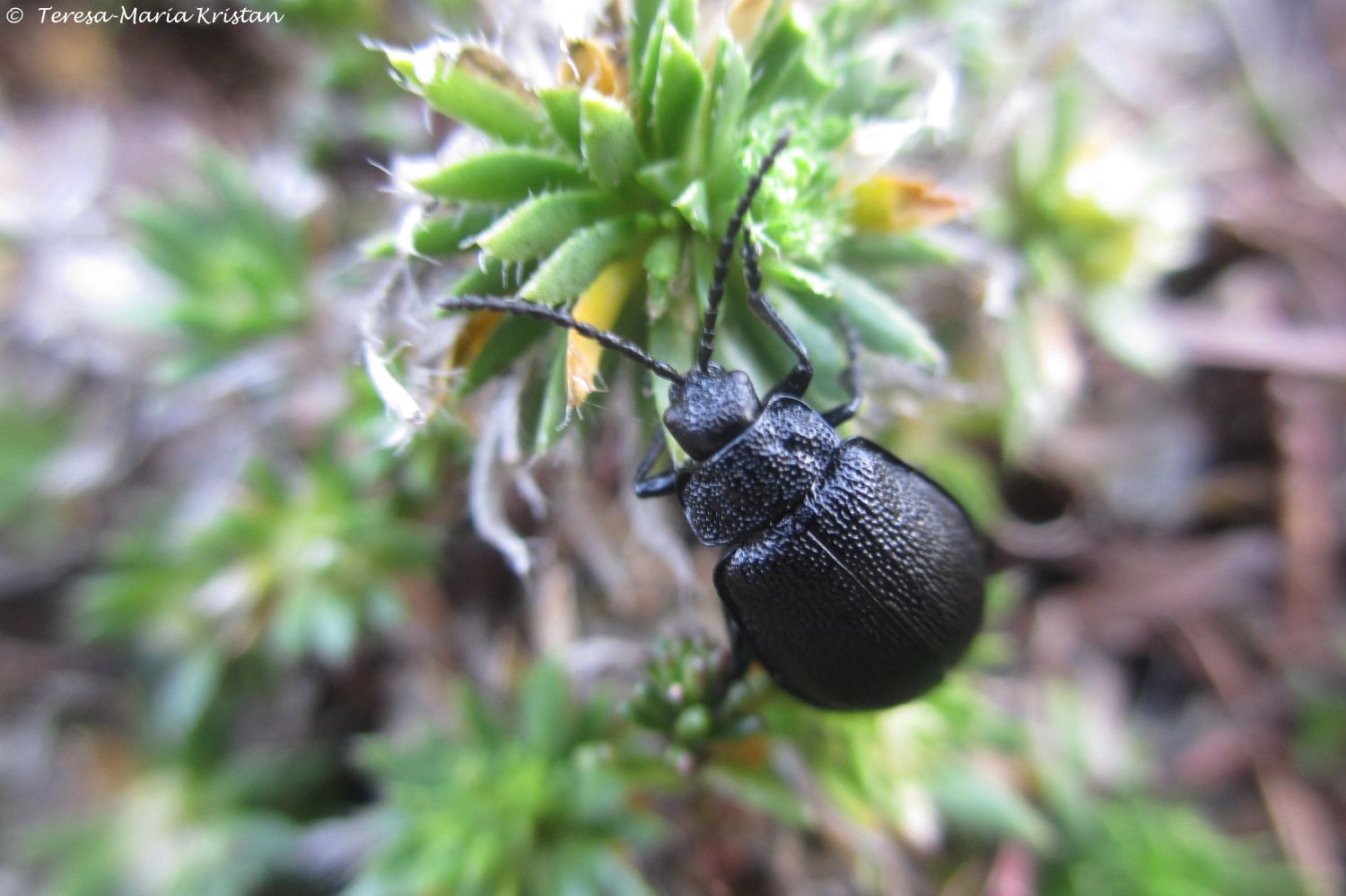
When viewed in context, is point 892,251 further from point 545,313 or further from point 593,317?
point 545,313

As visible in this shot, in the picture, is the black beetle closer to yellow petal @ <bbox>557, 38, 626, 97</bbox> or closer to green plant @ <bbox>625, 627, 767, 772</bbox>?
green plant @ <bbox>625, 627, 767, 772</bbox>

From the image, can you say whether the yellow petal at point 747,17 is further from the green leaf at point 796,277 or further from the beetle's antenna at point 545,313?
the beetle's antenna at point 545,313

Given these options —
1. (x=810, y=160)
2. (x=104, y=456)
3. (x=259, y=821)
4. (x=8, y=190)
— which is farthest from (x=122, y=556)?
(x=810, y=160)

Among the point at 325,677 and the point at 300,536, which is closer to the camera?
the point at 300,536

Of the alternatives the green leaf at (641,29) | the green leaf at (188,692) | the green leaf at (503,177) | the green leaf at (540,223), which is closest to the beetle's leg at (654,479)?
the green leaf at (540,223)

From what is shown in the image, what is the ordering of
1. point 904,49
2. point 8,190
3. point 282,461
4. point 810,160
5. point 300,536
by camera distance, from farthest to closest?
1. point 8,190
2. point 282,461
3. point 300,536
4. point 904,49
5. point 810,160

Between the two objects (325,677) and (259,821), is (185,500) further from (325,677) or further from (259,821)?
(259,821)
